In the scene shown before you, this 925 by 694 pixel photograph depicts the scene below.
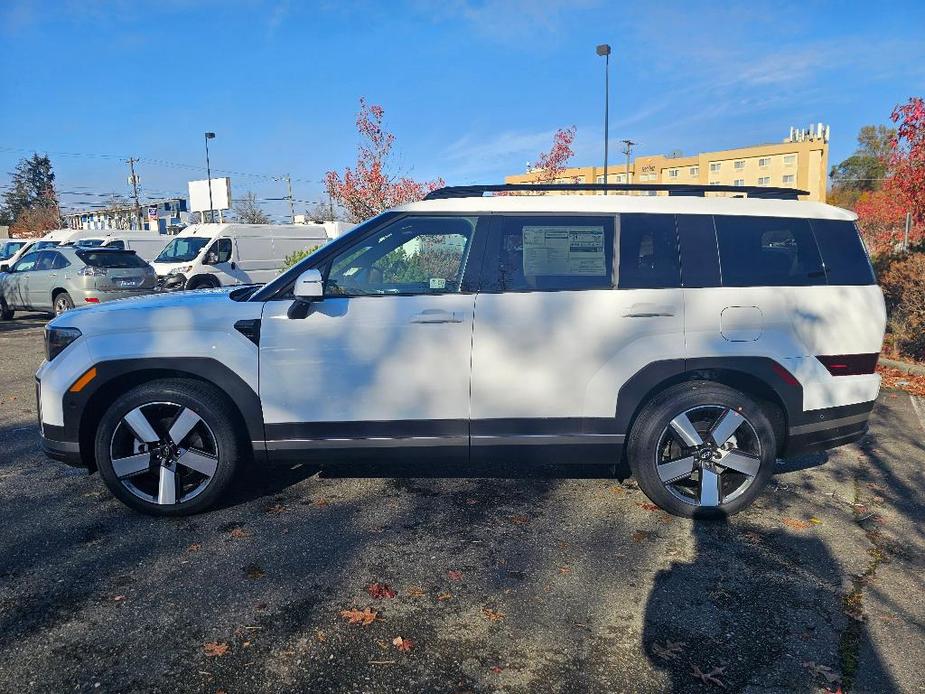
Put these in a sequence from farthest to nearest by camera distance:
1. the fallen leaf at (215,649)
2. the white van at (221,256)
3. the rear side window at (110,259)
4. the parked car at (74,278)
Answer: the white van at (221,256), the rear side window at (110,259), the parked car at (74,278), the fallen leaf at (215,649)

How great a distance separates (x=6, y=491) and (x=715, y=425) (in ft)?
15.0

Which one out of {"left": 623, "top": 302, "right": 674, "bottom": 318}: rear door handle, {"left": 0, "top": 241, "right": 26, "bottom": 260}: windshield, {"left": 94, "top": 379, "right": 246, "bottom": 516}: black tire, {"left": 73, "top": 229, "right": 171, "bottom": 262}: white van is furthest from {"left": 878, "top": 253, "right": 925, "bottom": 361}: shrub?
{"left": 0, "top": 241, "right": 26, "bottom": 260}: windshield

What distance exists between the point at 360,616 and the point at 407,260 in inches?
78.9

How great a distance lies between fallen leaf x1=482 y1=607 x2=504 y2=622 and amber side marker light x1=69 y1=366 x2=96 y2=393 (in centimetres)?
259

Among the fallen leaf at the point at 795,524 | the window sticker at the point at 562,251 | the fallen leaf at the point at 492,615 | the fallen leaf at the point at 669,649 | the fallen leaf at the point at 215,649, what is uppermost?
the window sticker at the point at 562,251

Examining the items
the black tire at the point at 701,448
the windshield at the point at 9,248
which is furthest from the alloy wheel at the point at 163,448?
the windshield at the point at 9,248

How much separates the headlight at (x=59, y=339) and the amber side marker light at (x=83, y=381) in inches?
9.4

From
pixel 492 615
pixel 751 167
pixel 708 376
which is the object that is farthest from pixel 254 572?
pixel 751 167

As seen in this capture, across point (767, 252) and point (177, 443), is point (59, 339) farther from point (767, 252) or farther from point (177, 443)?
point (767, 252)

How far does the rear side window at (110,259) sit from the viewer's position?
1412 cm

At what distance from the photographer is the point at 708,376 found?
164 inches

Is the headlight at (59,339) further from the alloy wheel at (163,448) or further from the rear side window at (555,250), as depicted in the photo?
the rear side window at (555,250)

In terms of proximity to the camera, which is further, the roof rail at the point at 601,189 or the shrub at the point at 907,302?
the shrub at the point at 907,302

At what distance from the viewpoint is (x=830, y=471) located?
5.06 m
